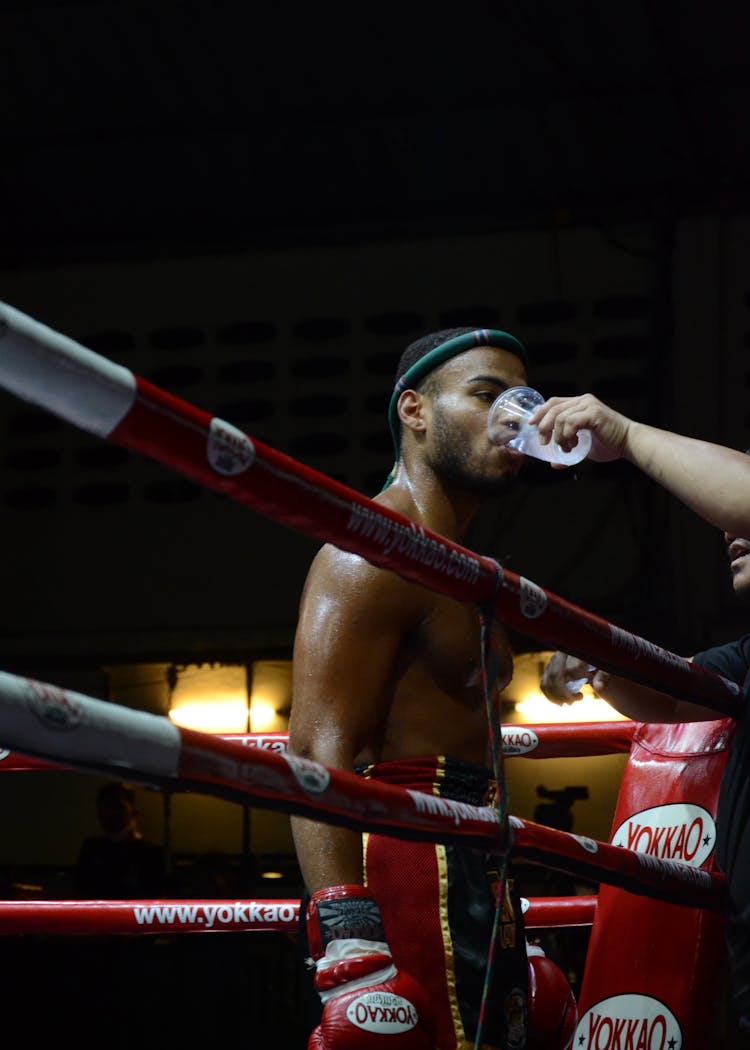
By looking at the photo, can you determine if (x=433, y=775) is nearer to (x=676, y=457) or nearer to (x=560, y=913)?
(x=676, y=457)

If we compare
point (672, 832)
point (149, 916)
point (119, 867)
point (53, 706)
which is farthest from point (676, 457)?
point (119, 867)

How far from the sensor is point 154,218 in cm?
667

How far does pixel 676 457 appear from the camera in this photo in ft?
4.45

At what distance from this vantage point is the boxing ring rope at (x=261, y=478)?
87 centimetres

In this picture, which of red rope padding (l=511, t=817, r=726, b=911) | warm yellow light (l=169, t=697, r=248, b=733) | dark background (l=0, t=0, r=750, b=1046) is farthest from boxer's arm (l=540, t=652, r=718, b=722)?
warm yellow light (l=169, t=697, r=248, b=733)

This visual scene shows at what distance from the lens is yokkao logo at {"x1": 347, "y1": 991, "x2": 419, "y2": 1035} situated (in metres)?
1.14

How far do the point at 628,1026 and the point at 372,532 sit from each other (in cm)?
84

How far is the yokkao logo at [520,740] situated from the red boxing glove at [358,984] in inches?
24.1

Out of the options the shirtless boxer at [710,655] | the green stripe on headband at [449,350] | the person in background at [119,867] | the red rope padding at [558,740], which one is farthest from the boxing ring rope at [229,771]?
the person in background at [119,867]

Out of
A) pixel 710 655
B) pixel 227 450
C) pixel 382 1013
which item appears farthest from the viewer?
pixel 710 655

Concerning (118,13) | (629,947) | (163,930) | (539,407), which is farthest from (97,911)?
(118,13)

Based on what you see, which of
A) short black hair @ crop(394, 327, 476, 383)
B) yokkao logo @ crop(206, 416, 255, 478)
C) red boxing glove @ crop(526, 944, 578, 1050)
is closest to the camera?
yokkao logo @ crop(206, 416, 255, 478)

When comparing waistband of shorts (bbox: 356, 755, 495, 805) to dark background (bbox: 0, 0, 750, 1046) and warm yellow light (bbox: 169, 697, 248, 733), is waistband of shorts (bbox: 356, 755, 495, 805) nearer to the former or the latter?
dark background (bbox: 0, 0, 750, 1046)

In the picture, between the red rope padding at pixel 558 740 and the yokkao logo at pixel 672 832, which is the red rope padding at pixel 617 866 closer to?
the yokkao logo at pixel 672 832
